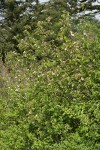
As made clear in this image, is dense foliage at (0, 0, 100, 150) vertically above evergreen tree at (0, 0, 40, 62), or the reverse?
dense foliage at (0, 0, 100, 150)

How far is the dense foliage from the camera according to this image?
594 cm

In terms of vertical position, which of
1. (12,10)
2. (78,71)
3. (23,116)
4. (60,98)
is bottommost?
(12,10)

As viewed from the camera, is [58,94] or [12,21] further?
[12,21]

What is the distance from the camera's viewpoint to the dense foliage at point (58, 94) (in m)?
5.94

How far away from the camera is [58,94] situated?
646 cm

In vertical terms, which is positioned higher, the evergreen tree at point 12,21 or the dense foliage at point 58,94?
the dense foliage at point 58,94

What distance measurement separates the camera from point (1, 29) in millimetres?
30797

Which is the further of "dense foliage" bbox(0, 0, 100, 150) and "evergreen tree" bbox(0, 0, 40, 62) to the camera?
"evergreen tree" bbox(0, 0, 40, 62)

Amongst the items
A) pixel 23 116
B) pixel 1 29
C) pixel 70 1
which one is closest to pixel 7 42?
pixel 1 29

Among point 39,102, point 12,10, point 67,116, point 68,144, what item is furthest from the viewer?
point 12,10

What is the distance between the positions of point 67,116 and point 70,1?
91.5ft

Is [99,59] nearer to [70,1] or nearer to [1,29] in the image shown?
[1,29]

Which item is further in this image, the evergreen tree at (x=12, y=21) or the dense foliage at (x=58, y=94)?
the evergreen tree at (x=12, y=21)

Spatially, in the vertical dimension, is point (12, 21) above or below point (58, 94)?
below
